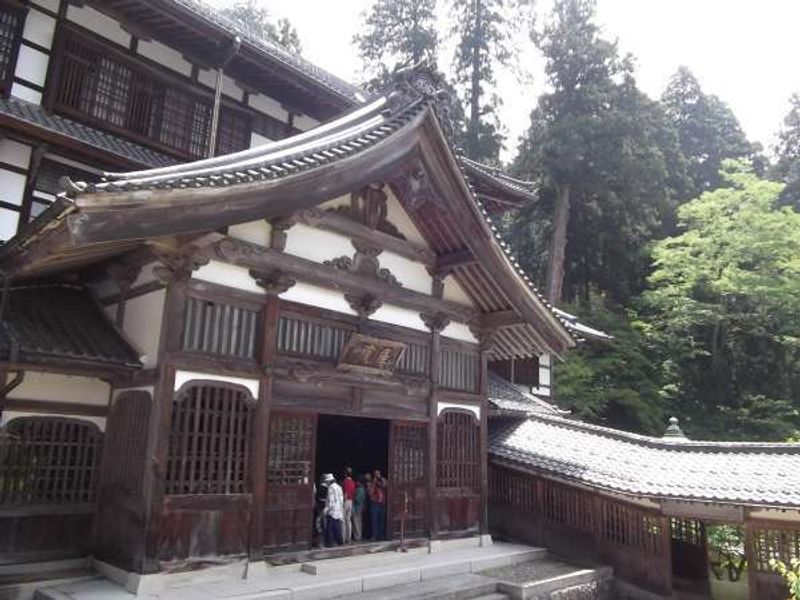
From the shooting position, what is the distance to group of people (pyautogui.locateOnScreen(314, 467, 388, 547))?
11383 mm

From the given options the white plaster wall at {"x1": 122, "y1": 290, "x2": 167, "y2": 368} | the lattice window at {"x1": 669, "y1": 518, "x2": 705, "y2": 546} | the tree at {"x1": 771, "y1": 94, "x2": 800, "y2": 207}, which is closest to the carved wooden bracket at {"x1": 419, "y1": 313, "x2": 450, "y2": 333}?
the white plaster wall at {"x1": 122, "y1": 290, "x2": 167, "y2": 368}

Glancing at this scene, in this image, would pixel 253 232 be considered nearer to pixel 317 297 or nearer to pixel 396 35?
pixel 317 297

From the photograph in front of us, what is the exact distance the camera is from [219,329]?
9.64 m

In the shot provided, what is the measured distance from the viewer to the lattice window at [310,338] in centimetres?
1048

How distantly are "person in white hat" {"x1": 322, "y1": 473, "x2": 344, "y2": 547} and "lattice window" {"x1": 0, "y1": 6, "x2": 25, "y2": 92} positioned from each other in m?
9.26

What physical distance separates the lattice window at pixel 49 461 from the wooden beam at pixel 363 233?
4.76 m

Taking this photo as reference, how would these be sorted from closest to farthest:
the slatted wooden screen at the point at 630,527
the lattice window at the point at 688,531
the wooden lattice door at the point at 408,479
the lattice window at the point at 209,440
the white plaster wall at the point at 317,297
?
1. the lattice window at the point at 209,440
2. the white plaster wall at the point at 317,297
3. the wooden lattice door at the point at 408,479
4. the slatted wooden screen at the point at 630,527
5. the lattice window at the point at 688,531

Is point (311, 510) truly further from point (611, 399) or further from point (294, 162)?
point (611, 399)

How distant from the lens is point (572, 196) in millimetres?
34375

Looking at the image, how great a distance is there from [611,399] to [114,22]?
82.9 feet

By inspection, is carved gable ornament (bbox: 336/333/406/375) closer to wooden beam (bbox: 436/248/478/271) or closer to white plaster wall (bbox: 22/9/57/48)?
wooden beam (bbox: 436/248/478/271)

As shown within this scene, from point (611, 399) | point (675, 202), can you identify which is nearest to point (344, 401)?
point (611, 399)

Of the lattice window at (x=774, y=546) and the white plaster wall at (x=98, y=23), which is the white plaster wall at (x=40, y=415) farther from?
the lattice window at (x=774, y=546)

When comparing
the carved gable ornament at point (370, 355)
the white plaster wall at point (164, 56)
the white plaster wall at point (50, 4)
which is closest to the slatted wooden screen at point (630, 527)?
the carved gable ornament at point (370, 355)
